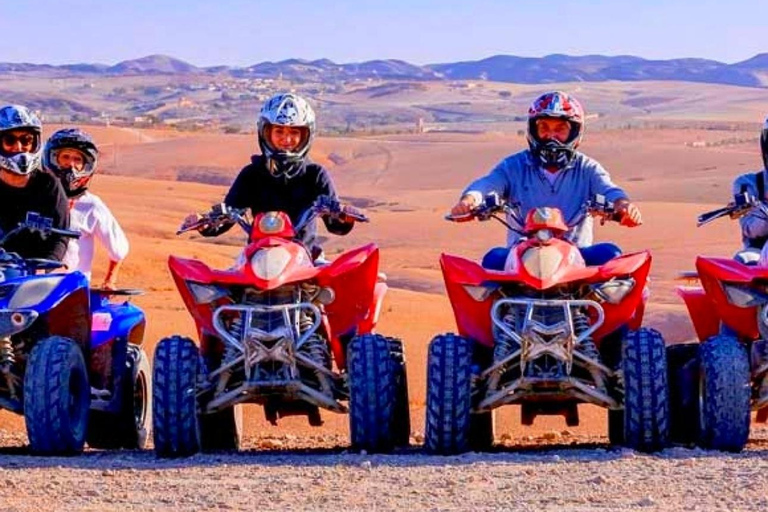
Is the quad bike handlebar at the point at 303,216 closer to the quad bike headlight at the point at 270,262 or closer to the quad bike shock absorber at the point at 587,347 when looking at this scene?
the quad bike headlight at the point at 270,262

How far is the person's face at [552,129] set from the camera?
1124 cm

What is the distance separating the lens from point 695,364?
11.0 metres

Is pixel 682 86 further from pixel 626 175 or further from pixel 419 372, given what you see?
pixel 419 372

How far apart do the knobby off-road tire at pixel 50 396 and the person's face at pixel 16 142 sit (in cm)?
120

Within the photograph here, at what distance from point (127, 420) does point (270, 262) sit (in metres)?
1.98

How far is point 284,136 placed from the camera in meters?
11.4

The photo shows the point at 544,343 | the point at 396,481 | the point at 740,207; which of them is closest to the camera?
the point at 396,481

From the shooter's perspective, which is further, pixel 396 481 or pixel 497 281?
pixel 497 281

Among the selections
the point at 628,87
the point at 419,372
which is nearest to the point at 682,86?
the point at 628,87

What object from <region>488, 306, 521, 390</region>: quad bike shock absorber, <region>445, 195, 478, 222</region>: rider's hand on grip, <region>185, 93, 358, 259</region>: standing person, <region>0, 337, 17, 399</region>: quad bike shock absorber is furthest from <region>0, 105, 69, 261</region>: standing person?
<region>488, 306, 521, 390</region>: quad bike shock absorber

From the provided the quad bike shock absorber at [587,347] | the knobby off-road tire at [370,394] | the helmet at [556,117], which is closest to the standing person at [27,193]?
the knobby off-road tire at [370,394]

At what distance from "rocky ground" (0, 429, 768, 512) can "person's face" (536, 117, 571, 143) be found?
6.00ft

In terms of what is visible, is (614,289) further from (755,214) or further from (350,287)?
(350,287)

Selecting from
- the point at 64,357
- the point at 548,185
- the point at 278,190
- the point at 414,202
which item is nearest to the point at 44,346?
the point at 64,357
